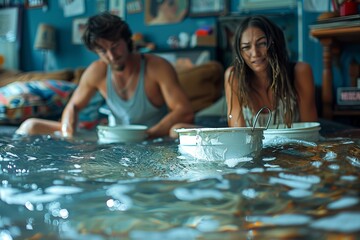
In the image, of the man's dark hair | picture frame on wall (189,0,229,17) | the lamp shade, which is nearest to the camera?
the man's dark hair

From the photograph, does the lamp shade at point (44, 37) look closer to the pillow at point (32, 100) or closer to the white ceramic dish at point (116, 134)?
the pillow at point (32, 100)

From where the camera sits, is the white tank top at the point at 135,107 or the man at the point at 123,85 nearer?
the man at the point at 123,85

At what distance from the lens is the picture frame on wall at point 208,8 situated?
2.66 meters

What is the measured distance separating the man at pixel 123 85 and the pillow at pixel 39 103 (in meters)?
0.26

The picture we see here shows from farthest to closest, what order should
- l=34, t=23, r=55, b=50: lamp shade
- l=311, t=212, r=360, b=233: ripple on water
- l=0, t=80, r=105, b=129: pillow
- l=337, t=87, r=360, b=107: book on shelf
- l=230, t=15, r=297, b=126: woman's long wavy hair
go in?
l=34, t=23, r=55, b=50: lamp shade, l=0, t=80, r=105, b=129: pillow, l=337, t=87, r=360, b=107: book on shelf, l=230, t=15, r=297, b=126: woman's long wavy hair, l=311, t=212, r=360, b=233: ripple on water

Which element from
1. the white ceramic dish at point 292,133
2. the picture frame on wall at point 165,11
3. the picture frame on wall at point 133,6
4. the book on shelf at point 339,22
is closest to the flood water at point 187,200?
the white ceramic dish at point 292,133

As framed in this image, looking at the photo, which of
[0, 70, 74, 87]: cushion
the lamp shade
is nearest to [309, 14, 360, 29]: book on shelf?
[0, 70, 74, 87]: cushion

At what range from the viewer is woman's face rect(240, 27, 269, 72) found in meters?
1.40

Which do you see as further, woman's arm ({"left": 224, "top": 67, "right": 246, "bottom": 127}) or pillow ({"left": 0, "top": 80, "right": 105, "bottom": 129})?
pillow ({"left": 0, "top": 80, "right": 105, "bottom": 129})

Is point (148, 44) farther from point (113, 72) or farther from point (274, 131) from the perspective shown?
point (274, 131)

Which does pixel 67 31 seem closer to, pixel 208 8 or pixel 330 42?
pixel 208 8

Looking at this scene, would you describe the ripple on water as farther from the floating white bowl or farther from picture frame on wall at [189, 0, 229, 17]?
picture frame on wall at [189, 0, 229, 17]

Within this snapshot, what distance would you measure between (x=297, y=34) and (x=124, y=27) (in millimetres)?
1018

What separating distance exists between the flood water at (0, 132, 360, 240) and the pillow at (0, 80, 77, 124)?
149 cm
